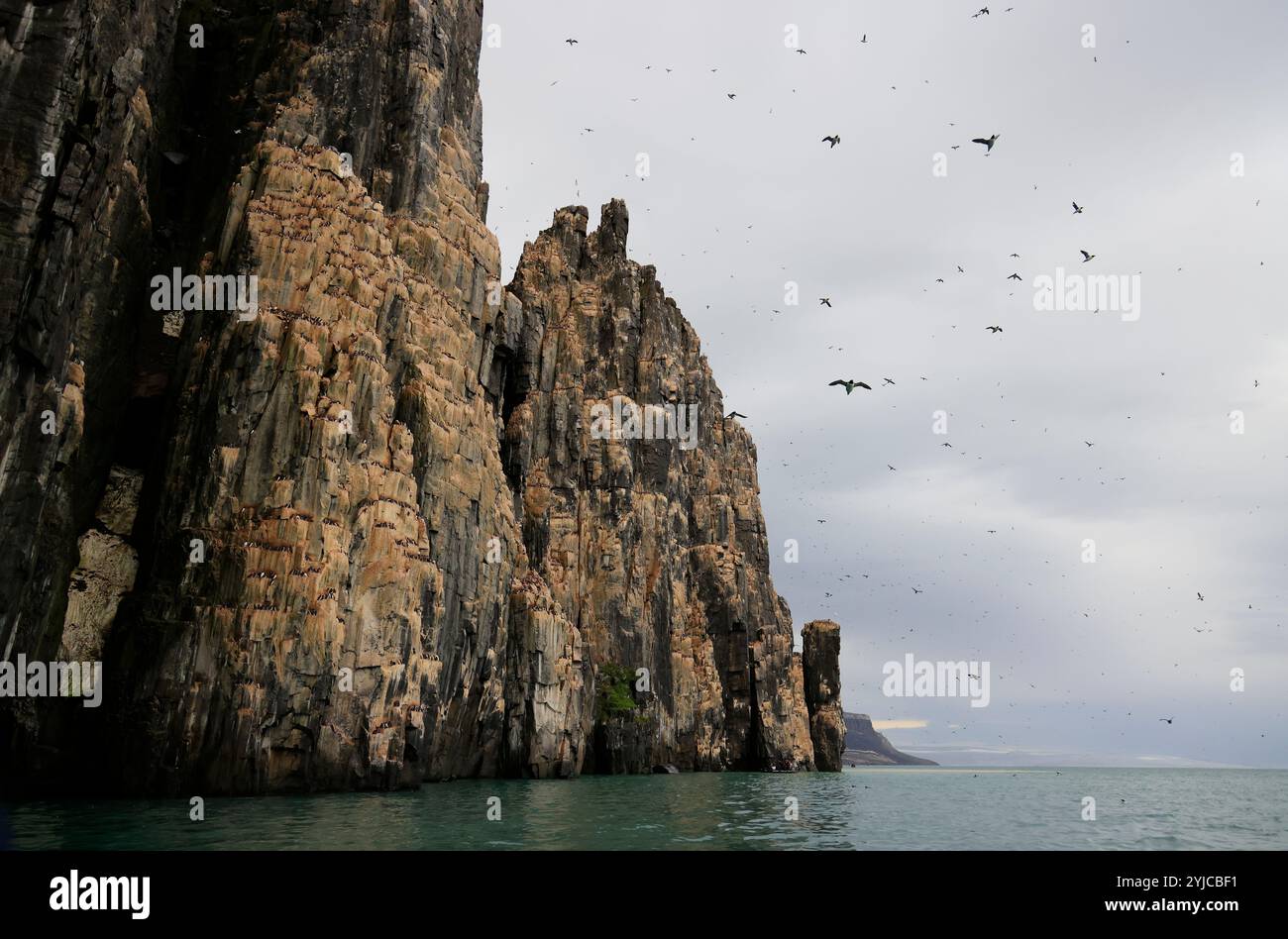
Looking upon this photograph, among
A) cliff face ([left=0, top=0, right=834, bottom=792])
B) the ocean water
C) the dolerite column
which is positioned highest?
cliff face ([left=0, top=0, right=834, bottom=792])

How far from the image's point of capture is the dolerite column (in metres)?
130

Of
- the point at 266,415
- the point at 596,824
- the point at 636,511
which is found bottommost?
the point at 596,824

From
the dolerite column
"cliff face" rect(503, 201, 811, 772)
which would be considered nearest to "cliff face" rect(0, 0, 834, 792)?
"cliff face" rect(503, 201, 811, 772)

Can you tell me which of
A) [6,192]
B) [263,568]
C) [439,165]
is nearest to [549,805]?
[263,568]

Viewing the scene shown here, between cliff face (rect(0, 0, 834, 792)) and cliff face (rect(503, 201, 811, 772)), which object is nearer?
cliff face (rect(0, 0, 834, 792))

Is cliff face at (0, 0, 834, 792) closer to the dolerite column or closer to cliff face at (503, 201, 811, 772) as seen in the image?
cliff face at (503, 201, 811, 772)

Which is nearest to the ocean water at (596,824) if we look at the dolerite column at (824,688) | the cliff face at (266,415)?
the cliff face at (266,415)

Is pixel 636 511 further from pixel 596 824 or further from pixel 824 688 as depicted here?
pixel 596 824

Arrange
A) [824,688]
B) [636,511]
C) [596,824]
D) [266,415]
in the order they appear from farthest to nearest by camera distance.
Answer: [824,688]
[636,511]
[266,415]
[596,824]

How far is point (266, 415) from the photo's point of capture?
144ft

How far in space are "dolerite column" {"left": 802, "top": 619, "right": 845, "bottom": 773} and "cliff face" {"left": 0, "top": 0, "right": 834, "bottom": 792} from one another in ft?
205

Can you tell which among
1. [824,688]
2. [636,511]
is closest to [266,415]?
[636,511]

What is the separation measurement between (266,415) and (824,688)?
10644cm
